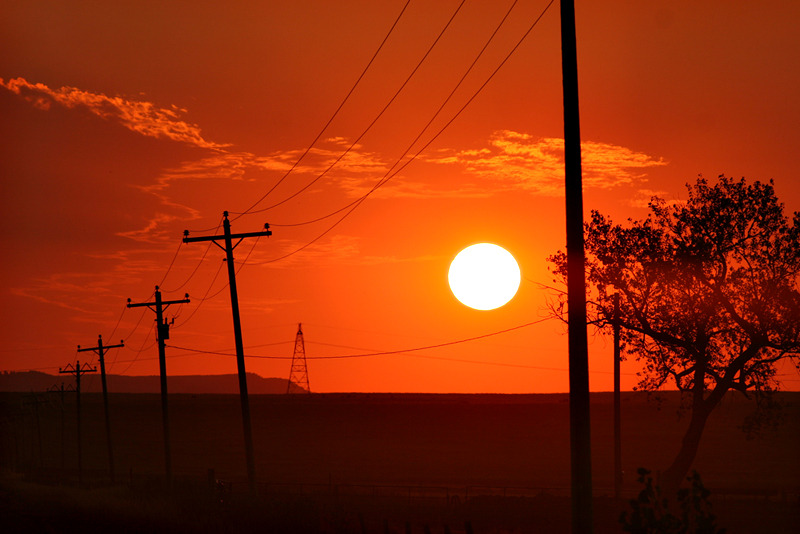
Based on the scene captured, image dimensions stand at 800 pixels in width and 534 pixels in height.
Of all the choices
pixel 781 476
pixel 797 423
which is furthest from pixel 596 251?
pixel 797 423

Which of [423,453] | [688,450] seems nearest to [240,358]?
[688,450]

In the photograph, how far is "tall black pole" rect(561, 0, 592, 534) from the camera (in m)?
10.1

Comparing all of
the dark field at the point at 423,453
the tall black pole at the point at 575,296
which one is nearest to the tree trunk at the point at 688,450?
the dark field at the point at 423,453

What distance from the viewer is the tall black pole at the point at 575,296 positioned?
1005 centimetres

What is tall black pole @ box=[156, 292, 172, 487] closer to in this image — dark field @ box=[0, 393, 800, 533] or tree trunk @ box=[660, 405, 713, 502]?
dark field @ box=[0, 393, 800, 533]

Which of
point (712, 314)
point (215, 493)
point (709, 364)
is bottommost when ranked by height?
point (215, 493)

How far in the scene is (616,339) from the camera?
30.9 metres

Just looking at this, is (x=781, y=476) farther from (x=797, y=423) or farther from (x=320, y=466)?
(x=320, y=466)

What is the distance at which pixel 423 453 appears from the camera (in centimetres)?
8538

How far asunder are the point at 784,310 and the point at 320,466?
58.3 m

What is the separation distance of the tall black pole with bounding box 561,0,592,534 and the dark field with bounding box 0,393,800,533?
22060mm

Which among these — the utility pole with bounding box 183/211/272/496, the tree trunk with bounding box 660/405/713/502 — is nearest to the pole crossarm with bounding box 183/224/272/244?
the utility pole with bounding box 183/211/272/496

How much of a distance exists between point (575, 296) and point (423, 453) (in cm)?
7738

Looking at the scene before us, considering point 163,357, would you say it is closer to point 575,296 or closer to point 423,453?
point 575,296
